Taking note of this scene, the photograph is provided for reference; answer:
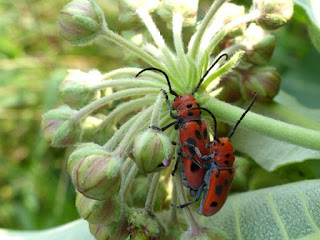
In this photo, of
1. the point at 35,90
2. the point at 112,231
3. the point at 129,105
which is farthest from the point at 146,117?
the point at 35,90

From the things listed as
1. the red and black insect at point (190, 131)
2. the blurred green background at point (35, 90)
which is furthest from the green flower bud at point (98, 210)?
the blurred green background at point (35, 90)

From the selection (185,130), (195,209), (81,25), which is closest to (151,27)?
(81,25)

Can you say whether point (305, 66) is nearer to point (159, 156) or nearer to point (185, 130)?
point (185, 130)

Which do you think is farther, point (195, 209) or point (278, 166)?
point (278, 166)

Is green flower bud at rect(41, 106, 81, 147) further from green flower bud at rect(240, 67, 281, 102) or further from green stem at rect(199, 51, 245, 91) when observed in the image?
green flower bud at rect(240, 67, 281, 102)

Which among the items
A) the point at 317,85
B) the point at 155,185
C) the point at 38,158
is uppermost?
the point at 155,185

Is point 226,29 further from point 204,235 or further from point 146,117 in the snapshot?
point 204,235

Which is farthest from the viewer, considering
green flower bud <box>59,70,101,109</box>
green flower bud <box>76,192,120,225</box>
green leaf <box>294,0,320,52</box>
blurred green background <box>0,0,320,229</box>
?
blurred green background <box>0,0,320,229</box>

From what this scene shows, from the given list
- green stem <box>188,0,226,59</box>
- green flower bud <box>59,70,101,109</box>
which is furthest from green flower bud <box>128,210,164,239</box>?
green stem <box>188,0,226,59</box>
